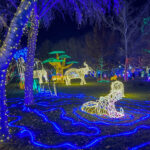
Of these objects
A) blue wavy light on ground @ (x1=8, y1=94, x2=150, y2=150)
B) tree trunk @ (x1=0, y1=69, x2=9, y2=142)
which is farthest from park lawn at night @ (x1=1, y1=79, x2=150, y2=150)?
tree trunk @ (x1=0, y1=69, x2=9, y2=142)

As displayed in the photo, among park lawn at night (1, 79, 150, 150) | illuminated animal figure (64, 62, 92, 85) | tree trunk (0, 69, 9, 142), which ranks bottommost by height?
park lawn at night (1, 79, 150, 150)

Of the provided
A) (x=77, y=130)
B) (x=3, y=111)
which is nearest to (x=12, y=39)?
(x=3, y=111)

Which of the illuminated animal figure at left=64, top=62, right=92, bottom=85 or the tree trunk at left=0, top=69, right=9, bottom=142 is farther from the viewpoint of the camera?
the illuminated animal figure at left=64, top=62, right=92, bottom=85

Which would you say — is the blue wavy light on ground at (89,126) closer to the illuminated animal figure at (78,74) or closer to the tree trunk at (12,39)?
the tree trunk at (12,39)

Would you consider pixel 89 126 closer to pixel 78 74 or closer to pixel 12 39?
pixel 12 39

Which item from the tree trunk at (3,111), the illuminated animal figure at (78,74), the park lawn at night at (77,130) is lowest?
the park lawn at night at (77,130)

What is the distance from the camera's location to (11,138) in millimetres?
3775

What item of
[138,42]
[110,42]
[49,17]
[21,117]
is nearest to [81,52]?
[110,42]

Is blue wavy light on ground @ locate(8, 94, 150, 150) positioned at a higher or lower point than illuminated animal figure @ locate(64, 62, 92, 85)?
lower

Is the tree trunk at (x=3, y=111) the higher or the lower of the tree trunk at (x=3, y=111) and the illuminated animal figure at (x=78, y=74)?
the lower

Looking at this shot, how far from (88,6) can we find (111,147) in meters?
4.24

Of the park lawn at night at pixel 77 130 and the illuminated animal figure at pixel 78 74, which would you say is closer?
the park lawn at night at pixel 77 130

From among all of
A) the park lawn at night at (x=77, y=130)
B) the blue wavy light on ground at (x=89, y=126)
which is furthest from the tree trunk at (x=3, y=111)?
the blue wavy light on ground at (x=89, y=126)

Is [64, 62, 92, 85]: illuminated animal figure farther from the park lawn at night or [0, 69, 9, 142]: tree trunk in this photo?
[0, 69, 9, 142]: tree trunk
